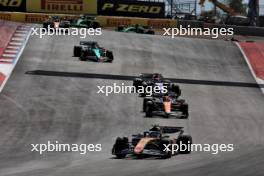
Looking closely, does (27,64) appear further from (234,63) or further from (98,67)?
(234,63)

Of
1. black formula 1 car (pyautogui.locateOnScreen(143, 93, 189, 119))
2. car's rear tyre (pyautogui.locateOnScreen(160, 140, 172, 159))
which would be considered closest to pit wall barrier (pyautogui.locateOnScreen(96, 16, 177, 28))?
black formula 1 car (pyautogui.locateOnScreen(143, 93, 189, 119))

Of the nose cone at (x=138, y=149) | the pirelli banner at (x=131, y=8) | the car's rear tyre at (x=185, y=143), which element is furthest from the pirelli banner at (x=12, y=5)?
the nose cone at (x=138, y=149)

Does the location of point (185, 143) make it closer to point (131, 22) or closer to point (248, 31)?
point (131, 22)

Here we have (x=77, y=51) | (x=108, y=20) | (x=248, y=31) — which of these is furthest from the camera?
(x=248, y=31)

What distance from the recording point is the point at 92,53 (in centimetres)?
4256

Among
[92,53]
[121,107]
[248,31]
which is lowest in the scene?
[248,31]

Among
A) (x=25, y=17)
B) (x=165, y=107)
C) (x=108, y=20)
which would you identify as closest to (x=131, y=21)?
(x=108, y=20)

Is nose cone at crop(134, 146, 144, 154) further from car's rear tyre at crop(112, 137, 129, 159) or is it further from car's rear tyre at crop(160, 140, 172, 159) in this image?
car's rear tyre at crop(160, 140, 172, 159)

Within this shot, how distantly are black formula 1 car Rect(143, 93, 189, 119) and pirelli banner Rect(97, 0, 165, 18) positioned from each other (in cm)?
3833

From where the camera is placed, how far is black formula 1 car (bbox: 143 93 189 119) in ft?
95.2

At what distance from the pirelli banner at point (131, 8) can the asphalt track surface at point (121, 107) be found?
15120 millimetres

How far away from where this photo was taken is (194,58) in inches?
1861

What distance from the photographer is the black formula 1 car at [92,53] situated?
42375 millimetres

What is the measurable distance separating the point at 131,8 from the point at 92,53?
26.4 m
